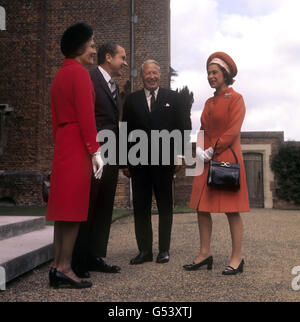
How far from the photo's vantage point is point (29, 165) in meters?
11.4

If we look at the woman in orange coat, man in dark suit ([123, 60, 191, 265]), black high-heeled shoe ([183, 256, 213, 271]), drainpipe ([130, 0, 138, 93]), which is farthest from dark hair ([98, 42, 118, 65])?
drainpipe ([130, 0, 138, 93])

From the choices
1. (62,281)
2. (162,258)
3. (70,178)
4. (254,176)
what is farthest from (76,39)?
(254,176)

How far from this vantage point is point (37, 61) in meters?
11.5

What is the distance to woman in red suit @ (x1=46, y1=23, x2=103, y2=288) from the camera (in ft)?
8.98

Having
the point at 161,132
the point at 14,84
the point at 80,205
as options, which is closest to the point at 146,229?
the point at 161,132

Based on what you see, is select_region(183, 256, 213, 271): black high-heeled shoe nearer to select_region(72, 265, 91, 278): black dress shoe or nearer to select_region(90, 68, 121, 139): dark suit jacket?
select_region(72, 265, 91, 278): black dress shoe

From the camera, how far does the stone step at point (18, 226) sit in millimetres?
4250

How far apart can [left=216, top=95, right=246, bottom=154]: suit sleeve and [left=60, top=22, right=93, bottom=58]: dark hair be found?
4.38ft

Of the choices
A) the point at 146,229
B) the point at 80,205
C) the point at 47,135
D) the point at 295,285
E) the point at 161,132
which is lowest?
the point at 295,285

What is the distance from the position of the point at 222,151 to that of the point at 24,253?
1.96 meters

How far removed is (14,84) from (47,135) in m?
1.78

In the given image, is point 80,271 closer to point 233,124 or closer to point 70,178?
point 70,178

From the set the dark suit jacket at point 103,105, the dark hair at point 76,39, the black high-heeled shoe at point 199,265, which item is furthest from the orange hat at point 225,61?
the black high-heeled shoe at point 199,265
